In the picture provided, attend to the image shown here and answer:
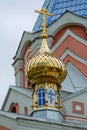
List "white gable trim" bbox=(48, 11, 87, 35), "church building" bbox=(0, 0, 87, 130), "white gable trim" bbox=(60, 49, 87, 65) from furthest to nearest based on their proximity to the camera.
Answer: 1. "white gable trim" bbox=(48, 11, 87, 35)
2. "white gable trim" bbox=(60, 49, 87, 65)
3. "church building" bbox=(0, 0, 87, 130)

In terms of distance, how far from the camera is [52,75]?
13930 millimetres

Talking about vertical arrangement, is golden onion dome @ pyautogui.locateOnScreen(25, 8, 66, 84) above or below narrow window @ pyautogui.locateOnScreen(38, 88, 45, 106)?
above

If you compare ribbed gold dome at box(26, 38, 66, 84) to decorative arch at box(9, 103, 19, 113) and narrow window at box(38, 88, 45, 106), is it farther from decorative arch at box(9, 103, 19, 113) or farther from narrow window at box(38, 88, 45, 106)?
decorative arch at box(9, 103, 19, 113)

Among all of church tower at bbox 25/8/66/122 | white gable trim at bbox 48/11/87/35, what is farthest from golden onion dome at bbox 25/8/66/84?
white gable trim at bbox 48/11/87/35

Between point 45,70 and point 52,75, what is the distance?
6.3 inches

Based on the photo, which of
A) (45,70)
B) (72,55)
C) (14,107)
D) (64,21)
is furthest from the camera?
(64,21)

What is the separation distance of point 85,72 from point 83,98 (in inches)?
48.8

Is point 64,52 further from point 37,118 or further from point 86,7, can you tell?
point 37,118

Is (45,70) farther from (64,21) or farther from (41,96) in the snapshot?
(64,21)

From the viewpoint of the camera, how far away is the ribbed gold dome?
13.9 m

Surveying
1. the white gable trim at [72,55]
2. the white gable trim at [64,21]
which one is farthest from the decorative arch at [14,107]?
the white gable trim at [64,21]

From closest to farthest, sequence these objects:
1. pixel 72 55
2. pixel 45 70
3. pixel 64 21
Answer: pixel 45 70
pixel 72 55
pixel 64 21

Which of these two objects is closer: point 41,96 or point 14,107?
point 41,96

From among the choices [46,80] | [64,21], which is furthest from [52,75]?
[64,21]
